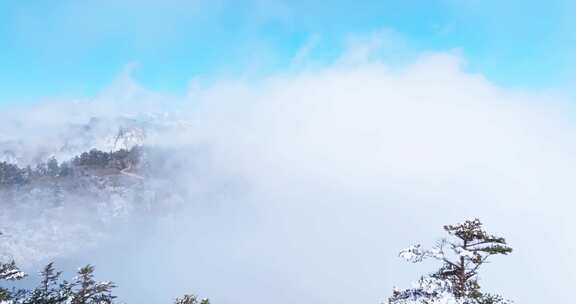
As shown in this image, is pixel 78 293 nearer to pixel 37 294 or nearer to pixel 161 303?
pixel 37 294

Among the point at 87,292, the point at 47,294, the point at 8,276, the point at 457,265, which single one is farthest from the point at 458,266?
the point at 8,276

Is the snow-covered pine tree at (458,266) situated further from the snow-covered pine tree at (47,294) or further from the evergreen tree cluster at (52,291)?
the snow-covered pine tree at (47,294)

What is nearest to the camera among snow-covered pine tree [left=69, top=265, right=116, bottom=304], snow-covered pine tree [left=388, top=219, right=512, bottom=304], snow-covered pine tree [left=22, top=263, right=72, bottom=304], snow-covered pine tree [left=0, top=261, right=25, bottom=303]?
snow-covered pine tree [left=388, top=219, right=512, bottom=304]

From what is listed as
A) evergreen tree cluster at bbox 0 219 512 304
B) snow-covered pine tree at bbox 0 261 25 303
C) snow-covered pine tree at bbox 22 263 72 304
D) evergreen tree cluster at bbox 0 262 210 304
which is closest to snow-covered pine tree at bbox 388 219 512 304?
evergreen tree cluster at bbox 0 219 512 304

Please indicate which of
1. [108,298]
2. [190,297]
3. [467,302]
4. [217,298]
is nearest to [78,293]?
[108,298]

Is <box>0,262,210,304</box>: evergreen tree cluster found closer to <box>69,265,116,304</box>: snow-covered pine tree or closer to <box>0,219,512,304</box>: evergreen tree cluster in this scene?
<box>69,265,116,304</box>: snow-covered pine tree

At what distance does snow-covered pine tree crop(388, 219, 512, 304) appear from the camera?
13977 millimetres

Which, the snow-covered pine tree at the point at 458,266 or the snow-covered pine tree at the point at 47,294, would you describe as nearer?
the snow-covered pine tree at the point at 458,266

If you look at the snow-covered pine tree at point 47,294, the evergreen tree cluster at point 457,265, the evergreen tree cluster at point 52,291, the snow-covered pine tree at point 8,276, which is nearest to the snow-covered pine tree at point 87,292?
the evergreen tree cluster at point 52,291

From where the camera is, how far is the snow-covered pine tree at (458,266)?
13977 millimetres

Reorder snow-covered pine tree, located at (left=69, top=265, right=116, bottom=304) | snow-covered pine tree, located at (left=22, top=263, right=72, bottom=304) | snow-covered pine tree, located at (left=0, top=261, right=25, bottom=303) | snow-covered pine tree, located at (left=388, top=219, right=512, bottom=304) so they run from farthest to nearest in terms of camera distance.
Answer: snow-covered pine tree, located at (left=69, top=265, right=116, bottom=304), snow-covered pine tree, located at (left=22, top=263, right=72, bottom=304), snow-covered pine tree, located at (left=0, top=261, right=25, bottom=303), snow-covered pine tree, located at (left=388, top=219, right=512, bottom=304)

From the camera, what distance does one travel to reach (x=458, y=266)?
14.9 m

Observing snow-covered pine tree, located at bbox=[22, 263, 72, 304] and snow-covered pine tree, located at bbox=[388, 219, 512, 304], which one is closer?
snow-covered pine tree, located at bbox=[388, 219, 512, 304]

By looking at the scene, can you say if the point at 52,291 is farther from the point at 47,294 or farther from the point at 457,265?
the point at 457,265
